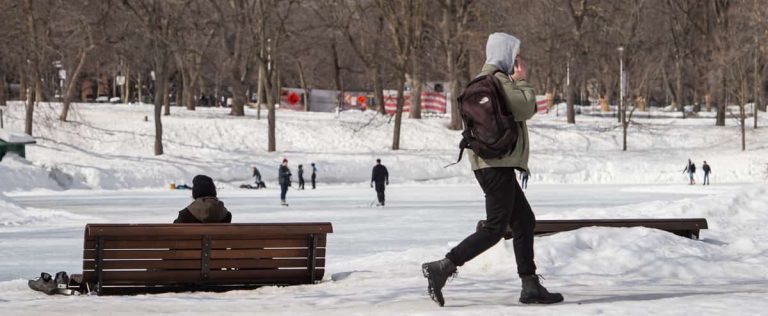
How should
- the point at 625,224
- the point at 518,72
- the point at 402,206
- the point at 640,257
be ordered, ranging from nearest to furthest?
1. the point at 518,72
2. the point at 640,257
3. the point at 625,224
4. the point at 402,206

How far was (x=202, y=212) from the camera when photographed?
33.4ft

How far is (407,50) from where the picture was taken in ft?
164

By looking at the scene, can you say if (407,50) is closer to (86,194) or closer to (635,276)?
(86,194)

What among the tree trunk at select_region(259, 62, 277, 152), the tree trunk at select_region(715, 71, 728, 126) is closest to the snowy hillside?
the tree trunk at select_region(259, 62, 277, 152)

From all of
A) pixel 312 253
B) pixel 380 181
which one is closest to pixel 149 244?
pixel 312 253

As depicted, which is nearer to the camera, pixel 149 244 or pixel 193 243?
pixel 149 244

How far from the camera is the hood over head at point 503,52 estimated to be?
299 inches

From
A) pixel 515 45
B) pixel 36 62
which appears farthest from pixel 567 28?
pixel 515 45

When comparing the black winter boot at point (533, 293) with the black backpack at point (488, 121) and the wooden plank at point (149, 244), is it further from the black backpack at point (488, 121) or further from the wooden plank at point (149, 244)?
the wooden plank at point (149, 244)

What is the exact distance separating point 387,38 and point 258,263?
4726 cm

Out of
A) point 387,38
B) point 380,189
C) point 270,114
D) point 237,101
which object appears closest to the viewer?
point 380,189

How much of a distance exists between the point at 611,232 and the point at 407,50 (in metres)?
39.0

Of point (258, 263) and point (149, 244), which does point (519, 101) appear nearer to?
point (258, 263)

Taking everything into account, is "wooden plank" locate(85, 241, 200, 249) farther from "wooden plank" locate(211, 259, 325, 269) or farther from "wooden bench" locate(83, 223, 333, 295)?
"wooden plank" locate(211, 259, 325, 269)
